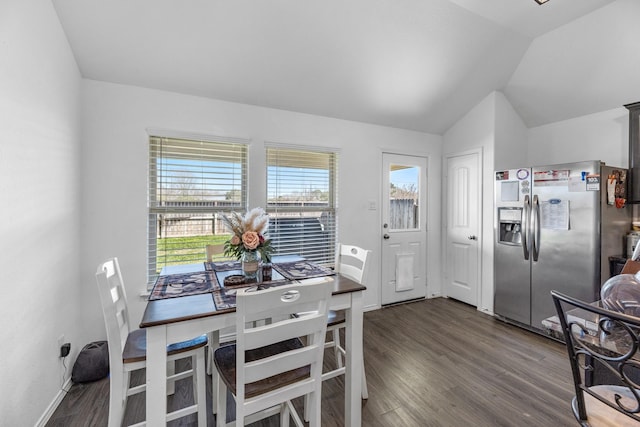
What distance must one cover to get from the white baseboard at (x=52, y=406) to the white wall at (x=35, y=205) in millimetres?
29

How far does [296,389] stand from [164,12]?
2.58 m

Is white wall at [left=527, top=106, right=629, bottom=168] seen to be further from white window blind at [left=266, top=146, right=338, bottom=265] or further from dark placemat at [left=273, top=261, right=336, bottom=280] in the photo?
dark placemat at [left=273, top=261, right=336, bottom=280]

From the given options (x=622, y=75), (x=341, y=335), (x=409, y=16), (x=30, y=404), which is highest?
(x=409, y=16)

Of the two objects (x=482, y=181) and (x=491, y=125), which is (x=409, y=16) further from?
(x=482, y=181)

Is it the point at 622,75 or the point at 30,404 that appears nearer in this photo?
the point at 30,404

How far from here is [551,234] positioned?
2.85m

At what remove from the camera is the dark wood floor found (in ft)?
5.82

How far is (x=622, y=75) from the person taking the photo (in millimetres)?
2756

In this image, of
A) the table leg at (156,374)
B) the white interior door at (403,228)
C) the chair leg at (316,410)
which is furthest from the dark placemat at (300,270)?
the white interior door at (403,228)

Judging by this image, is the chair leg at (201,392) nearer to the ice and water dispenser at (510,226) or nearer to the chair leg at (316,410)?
the chair leg at (316,410)

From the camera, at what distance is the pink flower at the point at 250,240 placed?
1.75m

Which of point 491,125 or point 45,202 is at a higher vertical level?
point 491,125

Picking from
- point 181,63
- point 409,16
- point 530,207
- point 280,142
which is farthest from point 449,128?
point 181,63

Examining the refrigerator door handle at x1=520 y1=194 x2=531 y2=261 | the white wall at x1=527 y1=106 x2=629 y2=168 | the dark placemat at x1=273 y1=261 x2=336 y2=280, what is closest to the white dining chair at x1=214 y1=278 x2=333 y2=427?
the dark placemat at x1=273 y1=261 x2=336 y2=280
